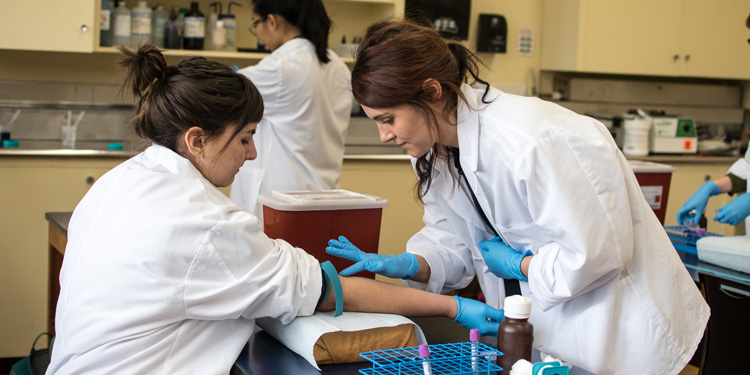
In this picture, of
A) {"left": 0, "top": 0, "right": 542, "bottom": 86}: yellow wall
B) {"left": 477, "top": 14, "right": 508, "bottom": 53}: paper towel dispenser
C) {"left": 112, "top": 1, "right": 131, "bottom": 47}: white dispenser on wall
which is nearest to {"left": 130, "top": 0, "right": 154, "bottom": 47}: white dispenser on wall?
{"left": 112, "top": 1, "right": 131, "bottom": 47}: white dispenser on wall

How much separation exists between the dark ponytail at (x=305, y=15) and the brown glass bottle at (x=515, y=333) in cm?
171

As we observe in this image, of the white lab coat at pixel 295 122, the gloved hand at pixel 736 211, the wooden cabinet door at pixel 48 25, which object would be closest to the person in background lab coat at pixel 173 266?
the white lab coat at pixel 295 122

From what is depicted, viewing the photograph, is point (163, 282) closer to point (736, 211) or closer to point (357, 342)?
point (357, 342)

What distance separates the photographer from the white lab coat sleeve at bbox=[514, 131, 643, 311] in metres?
1.26

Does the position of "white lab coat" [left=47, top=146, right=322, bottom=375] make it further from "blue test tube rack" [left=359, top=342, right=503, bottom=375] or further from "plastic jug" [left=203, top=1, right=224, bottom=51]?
"plastic jug" [left=203, top=1, right=224, bottom=51]

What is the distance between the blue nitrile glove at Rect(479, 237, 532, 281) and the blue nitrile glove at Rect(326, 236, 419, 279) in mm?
161

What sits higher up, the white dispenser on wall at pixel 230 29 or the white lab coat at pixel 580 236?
the white dispenser on wall at pixel 230 29

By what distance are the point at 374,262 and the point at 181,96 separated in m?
0.51

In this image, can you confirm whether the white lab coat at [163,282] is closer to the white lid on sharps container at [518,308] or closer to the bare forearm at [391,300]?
the bare forearm at [391,300]

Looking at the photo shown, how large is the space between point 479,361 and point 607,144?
0.48 metres

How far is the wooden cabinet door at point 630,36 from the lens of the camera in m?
4.11

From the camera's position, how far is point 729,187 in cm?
252

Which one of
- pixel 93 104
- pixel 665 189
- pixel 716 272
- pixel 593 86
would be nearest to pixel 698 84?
pixel 593 86

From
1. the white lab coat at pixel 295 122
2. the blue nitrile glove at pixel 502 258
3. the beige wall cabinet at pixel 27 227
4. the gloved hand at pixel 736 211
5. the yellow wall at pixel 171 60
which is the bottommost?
the beige wall cabinet at pixel 27 227
